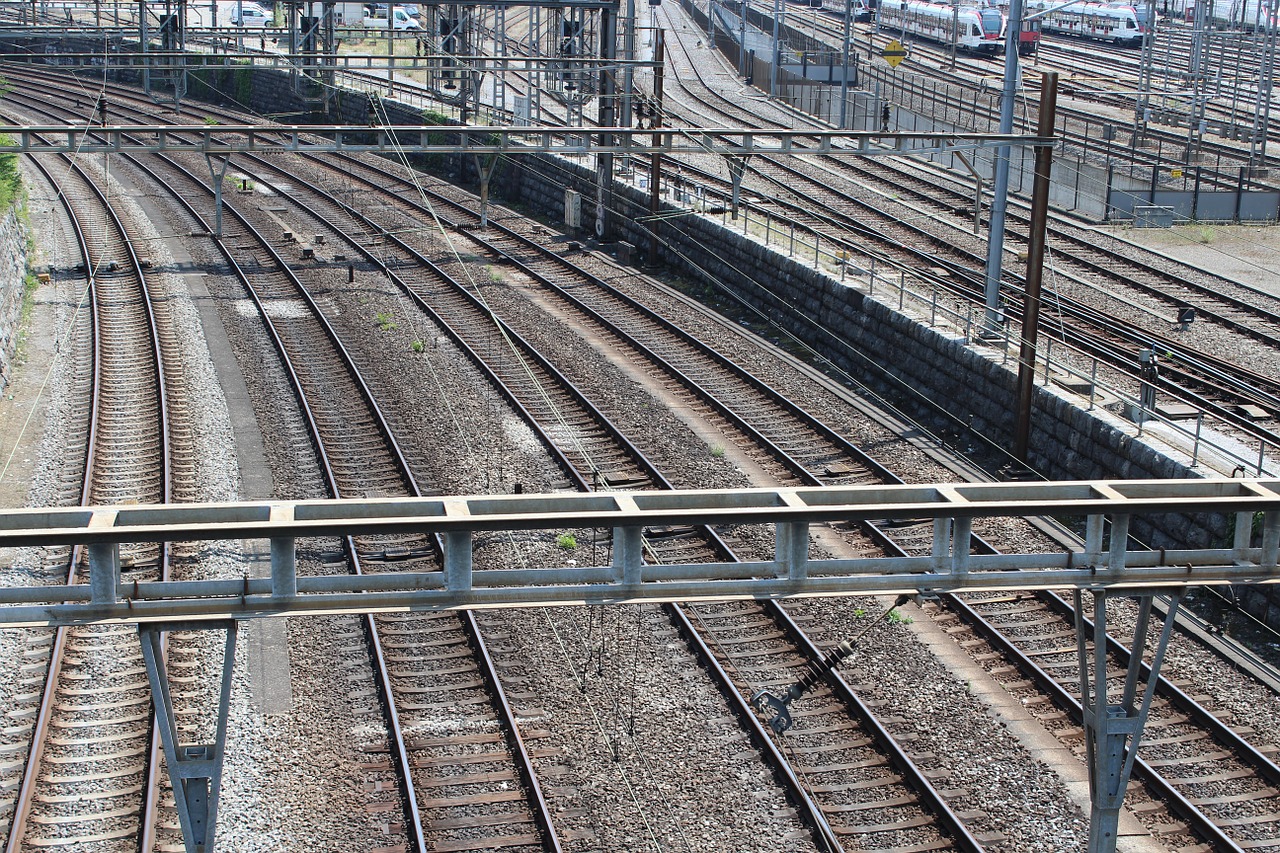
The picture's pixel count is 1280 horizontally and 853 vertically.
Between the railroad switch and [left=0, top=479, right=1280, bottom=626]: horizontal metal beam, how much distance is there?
3.35 meters

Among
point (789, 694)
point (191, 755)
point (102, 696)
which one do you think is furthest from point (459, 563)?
point (102, 696)

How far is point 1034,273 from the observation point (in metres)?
17.1

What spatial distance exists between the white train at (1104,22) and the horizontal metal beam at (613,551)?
202 feet

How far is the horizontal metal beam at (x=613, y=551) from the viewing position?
6.97 metres

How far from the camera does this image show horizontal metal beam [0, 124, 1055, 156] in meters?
20.0

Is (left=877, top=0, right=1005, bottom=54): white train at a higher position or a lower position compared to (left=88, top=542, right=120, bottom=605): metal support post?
higher

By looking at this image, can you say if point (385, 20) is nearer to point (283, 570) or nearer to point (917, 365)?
point (917, 365)

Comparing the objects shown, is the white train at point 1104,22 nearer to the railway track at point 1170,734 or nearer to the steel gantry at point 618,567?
the railway track at point 1170,734

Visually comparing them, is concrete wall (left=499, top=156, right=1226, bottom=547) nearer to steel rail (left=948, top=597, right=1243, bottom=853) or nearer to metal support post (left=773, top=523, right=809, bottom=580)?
steel rail (left=948, top=597, right=1243, bottom=853)

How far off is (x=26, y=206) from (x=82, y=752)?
75.8 ft

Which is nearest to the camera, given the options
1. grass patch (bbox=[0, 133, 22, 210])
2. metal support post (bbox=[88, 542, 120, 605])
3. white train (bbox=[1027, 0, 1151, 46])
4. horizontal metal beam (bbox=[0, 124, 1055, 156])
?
metal support post (bbox=[88, 542, 120, 605])

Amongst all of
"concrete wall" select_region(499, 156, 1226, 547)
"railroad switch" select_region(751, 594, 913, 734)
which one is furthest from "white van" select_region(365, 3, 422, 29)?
"railroad switch" select_region(751, 594, 913, 734)

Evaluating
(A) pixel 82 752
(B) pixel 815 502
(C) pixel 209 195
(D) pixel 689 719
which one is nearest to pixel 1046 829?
(D) pixel 689 719

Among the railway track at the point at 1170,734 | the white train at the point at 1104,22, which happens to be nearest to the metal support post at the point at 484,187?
the railway track at the point at 1170,734
